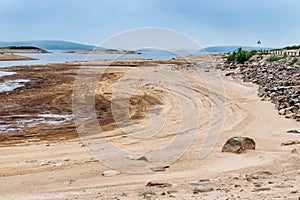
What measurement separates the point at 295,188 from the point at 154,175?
2.73 m

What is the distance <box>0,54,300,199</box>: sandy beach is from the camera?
6.66 metres

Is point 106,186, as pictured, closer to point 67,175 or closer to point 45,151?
point 67,175

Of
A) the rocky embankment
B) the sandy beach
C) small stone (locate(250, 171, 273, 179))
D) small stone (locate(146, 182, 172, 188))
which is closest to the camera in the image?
the sandy beach

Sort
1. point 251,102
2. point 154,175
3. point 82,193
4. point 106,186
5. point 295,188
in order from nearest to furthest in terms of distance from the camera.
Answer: point 295,188
point 82,193
point 106,186
point 154,175
point 251,102

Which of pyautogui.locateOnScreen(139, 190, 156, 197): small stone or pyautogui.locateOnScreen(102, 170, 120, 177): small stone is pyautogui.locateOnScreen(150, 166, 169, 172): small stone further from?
pyautogui.locateOnScreen(139, 190, 156, 197): small stone

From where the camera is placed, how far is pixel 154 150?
10.2 m

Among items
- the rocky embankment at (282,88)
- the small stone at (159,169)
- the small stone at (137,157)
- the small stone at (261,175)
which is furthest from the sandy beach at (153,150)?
the small stone at (137,157)

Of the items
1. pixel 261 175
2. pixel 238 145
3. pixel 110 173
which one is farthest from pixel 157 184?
→ pixel 238 145

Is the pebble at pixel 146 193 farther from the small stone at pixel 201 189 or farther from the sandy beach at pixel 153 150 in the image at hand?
the small stone at pixel 201 189

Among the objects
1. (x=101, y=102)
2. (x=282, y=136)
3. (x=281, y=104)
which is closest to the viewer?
(x=282, y=136)

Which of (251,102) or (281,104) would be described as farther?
(251,102)

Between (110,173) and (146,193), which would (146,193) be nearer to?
(146,193)

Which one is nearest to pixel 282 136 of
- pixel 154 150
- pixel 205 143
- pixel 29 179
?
pixel 205 143

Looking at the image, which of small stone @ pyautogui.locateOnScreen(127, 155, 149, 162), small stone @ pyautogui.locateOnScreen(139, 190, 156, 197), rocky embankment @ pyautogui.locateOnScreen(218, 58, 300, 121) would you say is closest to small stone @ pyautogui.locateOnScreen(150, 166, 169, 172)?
small stone @ pyautogui.locateOnScreen(127, 155, 149, 162)
